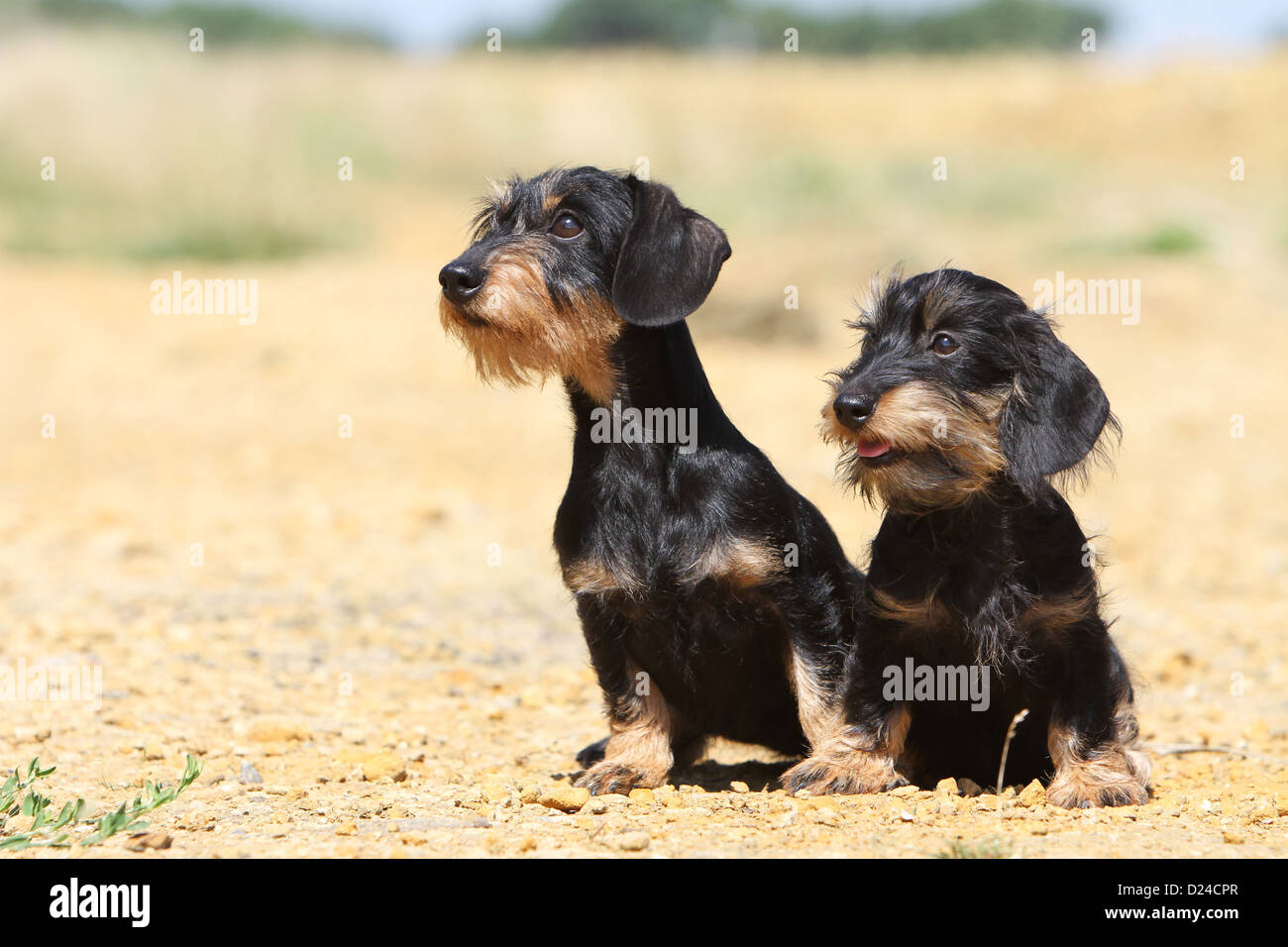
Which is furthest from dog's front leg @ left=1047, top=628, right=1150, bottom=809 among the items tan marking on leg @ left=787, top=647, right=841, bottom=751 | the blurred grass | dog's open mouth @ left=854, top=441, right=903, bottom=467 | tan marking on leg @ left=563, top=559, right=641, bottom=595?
the blurred grass

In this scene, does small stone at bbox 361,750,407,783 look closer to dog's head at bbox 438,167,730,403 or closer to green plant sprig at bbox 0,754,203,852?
green plant sprig at bbox 0,754,203,852

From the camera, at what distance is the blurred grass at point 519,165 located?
71.9ft

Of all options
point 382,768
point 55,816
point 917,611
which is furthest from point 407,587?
point 917,611

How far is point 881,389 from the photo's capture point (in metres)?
4.64

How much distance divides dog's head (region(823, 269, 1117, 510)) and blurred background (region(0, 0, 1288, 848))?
1.02 meters

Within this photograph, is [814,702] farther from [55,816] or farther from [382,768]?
[55,816]

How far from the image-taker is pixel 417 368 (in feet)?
53.8

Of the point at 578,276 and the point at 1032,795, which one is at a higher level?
the point at 578,276

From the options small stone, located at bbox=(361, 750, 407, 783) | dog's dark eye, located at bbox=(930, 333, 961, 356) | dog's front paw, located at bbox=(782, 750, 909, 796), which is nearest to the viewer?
dog's dark eye, located at bbox=(930, 333, 961, 356)

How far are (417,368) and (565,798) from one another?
12.1m

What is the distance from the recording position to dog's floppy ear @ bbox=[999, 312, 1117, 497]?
4.73m

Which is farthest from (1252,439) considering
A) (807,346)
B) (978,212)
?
(978,212)

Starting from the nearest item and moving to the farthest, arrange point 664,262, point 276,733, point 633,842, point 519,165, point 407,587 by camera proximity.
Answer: point 633,842
point 664,262
point 276,733
point 407,587
point 519,165

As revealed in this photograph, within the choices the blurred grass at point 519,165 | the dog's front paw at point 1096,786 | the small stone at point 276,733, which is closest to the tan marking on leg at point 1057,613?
the dog's front paw at point 1096,786
